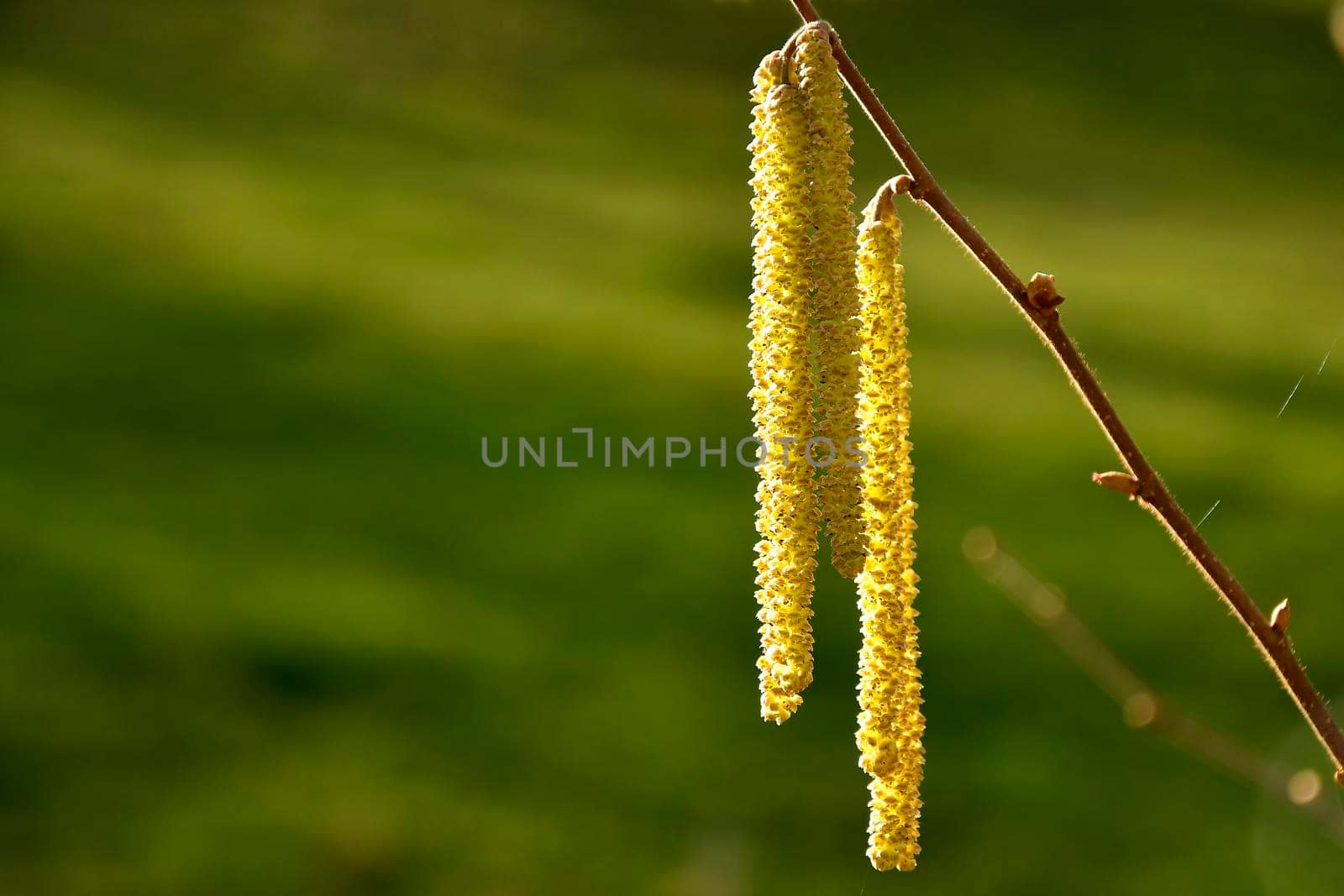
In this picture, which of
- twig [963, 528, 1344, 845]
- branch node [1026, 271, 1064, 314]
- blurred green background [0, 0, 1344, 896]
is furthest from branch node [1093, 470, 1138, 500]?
blurred green background [0, 0, 1344, 896]

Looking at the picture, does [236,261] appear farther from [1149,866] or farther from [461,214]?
[1149,866]

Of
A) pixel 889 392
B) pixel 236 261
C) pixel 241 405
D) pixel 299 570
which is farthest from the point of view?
pixel 236 261

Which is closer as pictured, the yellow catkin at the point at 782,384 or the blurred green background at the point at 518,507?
the yellow catkin at the point at 782,384

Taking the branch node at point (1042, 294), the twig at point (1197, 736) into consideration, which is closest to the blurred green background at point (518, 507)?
the twig at point (1197, 736)

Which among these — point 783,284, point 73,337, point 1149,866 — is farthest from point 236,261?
point 783,284

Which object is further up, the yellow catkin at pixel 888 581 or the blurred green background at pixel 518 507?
the yellow catkin at pixel 888 581

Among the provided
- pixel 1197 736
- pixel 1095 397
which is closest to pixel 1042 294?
pixel 1095 397

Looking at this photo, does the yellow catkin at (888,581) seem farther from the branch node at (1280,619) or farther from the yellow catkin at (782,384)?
the branch node at (1280,619)
